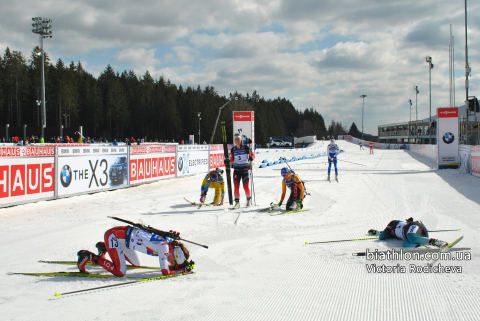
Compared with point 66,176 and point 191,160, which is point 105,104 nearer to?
point 191,160

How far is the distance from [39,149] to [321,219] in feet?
25.1

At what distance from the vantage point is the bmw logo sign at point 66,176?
1031 cm

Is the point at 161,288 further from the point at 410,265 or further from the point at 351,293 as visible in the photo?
the point at 410,265

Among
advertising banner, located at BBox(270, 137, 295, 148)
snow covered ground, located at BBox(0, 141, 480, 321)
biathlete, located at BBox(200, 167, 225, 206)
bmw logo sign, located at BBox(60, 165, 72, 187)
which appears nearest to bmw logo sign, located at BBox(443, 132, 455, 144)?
snow covered ground, located at BBox(0, 141, 480, 321)

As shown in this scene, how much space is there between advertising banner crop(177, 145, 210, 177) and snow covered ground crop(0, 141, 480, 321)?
6.91 m

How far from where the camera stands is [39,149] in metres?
9.65

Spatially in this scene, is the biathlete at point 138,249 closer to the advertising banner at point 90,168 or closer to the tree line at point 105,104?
the advertising banner at point 90,168

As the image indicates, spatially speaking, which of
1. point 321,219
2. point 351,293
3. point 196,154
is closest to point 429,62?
point 196,154

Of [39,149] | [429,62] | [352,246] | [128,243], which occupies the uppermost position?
[429,62]

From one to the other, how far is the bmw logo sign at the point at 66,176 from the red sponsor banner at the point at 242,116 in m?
13.8

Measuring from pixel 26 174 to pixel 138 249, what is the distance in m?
6.57

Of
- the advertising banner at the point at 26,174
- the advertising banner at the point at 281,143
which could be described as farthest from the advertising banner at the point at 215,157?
the advertising banner at the point at 281,143

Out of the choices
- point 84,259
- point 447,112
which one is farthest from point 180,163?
point 447,112

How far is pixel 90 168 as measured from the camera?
37.4ft
